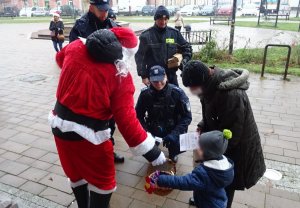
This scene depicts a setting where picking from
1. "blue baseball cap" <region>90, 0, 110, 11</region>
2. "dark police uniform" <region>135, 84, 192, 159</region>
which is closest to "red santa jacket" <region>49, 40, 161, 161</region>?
"blue baseball cap" <region>90, 0, 110, 11</region>

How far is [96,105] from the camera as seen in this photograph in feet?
6.88

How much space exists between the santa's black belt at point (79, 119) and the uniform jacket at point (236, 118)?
0.84 meters

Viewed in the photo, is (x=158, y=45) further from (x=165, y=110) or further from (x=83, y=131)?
(x=83, y=131)

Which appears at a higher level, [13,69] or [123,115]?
[123,115]

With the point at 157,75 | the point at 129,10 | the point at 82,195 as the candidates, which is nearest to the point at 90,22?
the point at 157,75

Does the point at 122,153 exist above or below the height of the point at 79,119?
below

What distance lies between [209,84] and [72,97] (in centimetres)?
100

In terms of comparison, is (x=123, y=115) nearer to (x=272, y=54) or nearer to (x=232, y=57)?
(x=232, y=57)

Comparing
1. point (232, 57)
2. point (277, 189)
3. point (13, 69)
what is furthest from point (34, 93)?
point (232, 57)

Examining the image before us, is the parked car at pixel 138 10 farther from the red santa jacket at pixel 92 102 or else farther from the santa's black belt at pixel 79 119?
the santa's black belt at pixel 79 119

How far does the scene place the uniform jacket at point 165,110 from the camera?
369 cm

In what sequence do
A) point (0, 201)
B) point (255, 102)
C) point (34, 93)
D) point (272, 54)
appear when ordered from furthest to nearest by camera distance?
point (272, 54)
point (34, 93)
point (255, 102)
point (0, 201)

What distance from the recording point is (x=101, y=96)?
2.07 m

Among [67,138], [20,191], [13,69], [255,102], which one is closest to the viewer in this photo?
[67,138]
